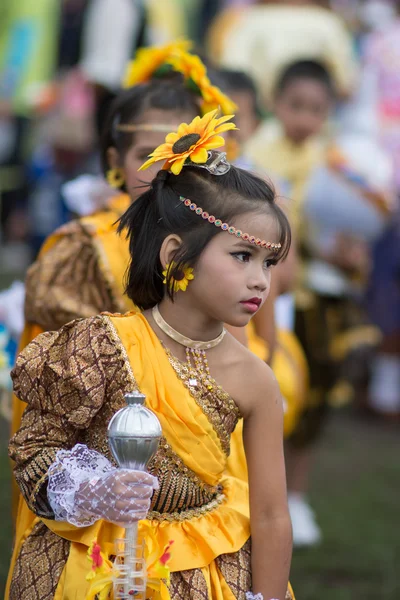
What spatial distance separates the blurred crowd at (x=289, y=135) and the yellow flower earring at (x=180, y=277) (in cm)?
117

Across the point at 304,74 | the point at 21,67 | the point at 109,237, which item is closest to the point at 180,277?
the point at 109,237

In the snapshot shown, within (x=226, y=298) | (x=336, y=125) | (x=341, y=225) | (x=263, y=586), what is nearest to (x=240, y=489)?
(x=263, y=586)

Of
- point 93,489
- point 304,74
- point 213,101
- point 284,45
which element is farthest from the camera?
point 284,45

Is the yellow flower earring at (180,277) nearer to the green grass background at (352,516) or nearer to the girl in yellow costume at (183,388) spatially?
the girl in yellow costume at (183,388)

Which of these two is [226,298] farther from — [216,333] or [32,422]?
[32,422]

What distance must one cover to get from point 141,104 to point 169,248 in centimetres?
96

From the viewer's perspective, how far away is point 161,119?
3.11 metres

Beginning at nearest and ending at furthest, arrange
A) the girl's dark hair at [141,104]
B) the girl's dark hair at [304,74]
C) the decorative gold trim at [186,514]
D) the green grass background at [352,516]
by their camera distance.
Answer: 1. the decorative gold trim at [186,514]
2. the girl's dark hair at [141,104]
3. the green grass background at [352,516]
4. the girl's dark hair at [304,74]

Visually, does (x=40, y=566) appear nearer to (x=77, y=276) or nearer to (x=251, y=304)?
(x=251, y=304)

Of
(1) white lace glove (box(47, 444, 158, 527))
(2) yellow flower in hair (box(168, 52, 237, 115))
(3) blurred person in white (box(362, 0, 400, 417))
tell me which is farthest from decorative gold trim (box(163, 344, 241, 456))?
(3) blurred person in white (box(362, 0, 400, 417))

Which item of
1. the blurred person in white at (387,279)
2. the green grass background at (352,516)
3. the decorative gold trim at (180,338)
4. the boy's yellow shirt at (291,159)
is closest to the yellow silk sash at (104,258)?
the decorative gold trim at (180,338)

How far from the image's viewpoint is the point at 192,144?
2330 millimetres

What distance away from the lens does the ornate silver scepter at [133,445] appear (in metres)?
1.97

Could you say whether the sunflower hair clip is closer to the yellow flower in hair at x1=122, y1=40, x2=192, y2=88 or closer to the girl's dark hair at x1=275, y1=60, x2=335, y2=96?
the yellow flower in hair at x1=122, y1=40, x2=192, y2=88
